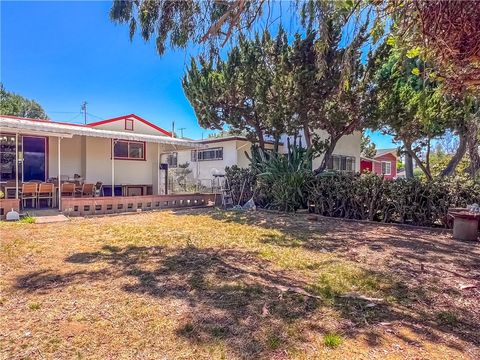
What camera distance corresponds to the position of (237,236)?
7.31 meters

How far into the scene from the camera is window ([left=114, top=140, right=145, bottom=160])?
13961 mm

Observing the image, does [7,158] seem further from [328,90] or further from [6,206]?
[328,90]

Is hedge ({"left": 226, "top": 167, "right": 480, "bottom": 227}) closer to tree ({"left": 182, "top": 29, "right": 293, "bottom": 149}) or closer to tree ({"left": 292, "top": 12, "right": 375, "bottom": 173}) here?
tree ({"left": 292, "top": 12, "right": 375, "bottom": 173})

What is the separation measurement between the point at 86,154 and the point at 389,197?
1173 cm

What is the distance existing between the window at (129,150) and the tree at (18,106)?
28.0 meters

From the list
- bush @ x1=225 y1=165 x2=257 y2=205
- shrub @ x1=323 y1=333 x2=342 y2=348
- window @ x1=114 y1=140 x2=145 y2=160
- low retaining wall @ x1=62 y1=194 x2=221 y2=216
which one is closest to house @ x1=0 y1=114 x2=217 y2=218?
window @ x1=114 y1=140 x2=145 y2=160

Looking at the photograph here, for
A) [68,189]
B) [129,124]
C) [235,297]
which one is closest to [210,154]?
[129,124]

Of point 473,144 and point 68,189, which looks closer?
point 68,189

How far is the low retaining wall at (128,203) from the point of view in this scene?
10.4 m

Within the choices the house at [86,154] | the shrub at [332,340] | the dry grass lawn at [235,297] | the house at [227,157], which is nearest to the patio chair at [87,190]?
the house at [86,154]

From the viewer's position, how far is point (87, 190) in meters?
11.9

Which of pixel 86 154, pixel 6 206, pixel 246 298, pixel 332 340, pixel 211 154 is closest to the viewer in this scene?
pixel 332 340

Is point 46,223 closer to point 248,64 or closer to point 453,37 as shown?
point 248,64

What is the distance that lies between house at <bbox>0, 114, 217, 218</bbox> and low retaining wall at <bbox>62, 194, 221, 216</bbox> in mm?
371
